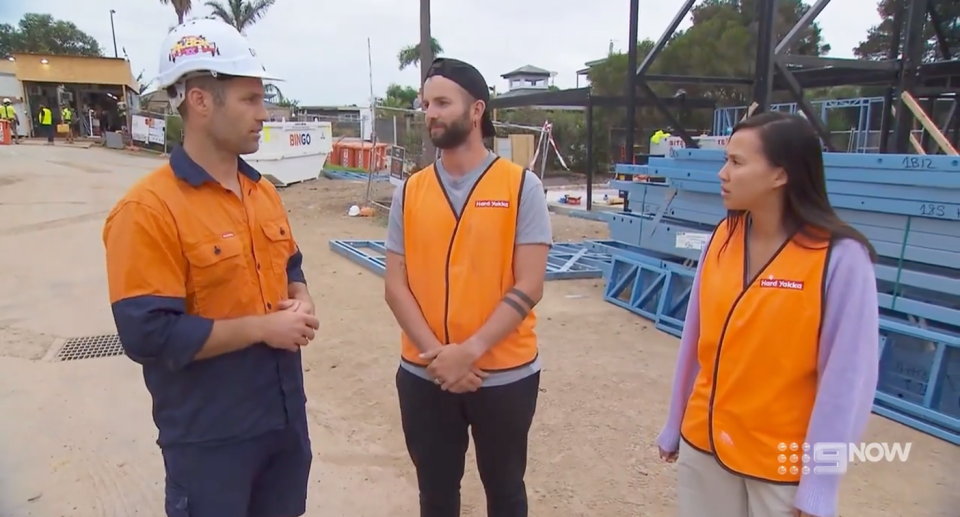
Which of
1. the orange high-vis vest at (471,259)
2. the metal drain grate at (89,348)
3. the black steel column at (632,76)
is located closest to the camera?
the orange high-vis vest at (471,259)

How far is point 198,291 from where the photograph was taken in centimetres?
178

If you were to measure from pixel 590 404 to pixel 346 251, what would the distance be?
5637 millimetres

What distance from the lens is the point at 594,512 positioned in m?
3.23

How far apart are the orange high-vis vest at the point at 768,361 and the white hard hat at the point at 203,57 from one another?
5.03ft

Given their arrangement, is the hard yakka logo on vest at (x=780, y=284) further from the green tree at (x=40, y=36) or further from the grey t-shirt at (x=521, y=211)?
the green tree at (x=40, y=36)

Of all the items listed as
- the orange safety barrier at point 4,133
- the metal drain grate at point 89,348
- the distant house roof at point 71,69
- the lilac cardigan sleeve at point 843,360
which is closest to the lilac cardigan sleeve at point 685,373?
the lilac cardigan sleeve at point 843,360

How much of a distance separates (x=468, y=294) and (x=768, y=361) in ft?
3.23

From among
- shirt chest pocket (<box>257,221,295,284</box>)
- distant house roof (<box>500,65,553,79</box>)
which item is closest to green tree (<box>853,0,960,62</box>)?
shirt chest pocket (<box>257,221,295,284</box>)

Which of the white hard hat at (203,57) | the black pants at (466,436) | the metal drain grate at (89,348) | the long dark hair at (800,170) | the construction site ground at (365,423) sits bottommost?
the construction site ground at (365,423)

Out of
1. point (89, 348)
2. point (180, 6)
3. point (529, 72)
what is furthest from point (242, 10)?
point (89, 348)

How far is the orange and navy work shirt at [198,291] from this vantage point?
1650mm

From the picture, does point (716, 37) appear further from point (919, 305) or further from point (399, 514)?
point (399, 514)

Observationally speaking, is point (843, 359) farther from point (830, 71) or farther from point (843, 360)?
point (830, 71)

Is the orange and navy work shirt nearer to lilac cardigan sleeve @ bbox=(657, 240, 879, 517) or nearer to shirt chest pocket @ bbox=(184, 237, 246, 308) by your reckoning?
shirt chest pocket @ bbox=(184, 237, 246, 308)
